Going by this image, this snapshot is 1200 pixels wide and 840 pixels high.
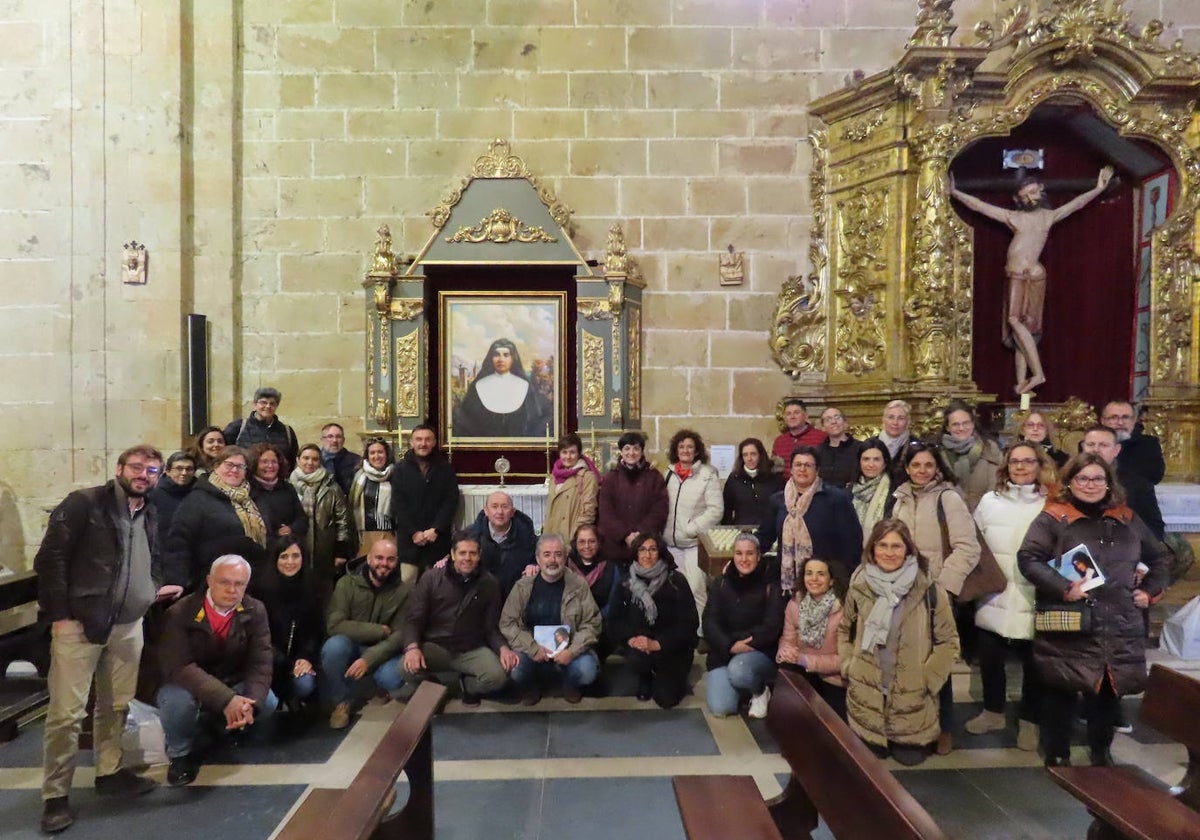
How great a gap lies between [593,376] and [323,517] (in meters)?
2.88

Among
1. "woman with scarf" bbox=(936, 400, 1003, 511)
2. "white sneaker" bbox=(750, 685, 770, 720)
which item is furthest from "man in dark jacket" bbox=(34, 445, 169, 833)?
"woman with scarf" bbox=(936, 400, 1003, 511)

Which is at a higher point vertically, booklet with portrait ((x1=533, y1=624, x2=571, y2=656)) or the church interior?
the church interior

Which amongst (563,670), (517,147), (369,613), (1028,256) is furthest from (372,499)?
(1028,256)

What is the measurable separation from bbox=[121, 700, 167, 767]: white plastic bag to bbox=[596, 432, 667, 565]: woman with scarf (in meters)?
2.70

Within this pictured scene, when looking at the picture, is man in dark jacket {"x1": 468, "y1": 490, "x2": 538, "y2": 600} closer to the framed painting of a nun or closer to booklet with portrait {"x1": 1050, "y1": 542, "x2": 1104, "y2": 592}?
the framed painting of a nun

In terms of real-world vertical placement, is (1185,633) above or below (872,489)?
below

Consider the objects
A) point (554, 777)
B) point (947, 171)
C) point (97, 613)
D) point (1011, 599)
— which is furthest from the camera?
point (947, 171)

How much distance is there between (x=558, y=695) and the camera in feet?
15.5

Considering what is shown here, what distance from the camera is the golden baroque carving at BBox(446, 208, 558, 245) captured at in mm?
7094

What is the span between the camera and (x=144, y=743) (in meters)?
3.79

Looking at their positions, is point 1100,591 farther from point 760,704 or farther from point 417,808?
point 417,808

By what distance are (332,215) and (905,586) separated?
21.1 ft

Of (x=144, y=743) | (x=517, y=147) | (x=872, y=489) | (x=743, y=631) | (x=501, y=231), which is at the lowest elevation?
(x=144, y=743)

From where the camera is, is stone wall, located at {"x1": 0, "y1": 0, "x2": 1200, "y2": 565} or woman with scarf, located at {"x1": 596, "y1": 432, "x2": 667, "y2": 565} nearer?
woman with scarf, located at {"x1": 596, "y1": 432, "x2": 667, "y2": 565}
